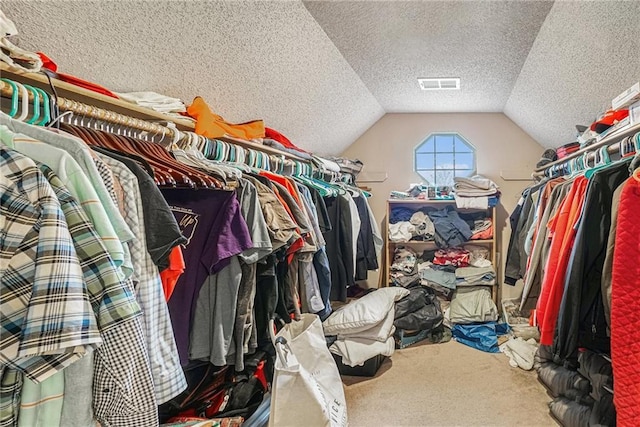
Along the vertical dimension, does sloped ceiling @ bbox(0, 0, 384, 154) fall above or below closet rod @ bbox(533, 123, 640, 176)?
above

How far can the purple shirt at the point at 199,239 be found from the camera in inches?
44.0

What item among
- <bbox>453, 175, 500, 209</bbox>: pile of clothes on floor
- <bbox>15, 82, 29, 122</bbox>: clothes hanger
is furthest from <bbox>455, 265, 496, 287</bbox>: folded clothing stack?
<bbox>15, 82, 29, 122</bbox>: clothes hanger

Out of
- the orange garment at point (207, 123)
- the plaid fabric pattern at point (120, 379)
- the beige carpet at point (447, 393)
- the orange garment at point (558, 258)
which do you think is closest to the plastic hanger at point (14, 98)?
the plaid fabric pattern at point (120, 379)

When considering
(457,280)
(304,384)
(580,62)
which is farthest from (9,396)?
(457,280)

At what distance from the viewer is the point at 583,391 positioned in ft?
6.10

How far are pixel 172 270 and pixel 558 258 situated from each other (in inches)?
60.3

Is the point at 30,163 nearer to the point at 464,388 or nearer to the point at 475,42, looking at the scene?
the point at 475,42

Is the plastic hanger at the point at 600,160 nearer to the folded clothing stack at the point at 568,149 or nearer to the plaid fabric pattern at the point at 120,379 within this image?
the folded clothing stack at the point at 568,149

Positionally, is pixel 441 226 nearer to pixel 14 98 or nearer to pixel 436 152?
pixel 436 152

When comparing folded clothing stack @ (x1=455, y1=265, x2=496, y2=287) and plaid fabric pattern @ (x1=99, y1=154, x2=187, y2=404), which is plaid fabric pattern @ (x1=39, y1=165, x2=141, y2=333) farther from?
folded clothing stack @ (x1=455, y1=265, x2=496, y2=287)

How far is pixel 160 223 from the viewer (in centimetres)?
86

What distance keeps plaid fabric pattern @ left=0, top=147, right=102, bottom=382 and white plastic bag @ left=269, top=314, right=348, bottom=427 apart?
40.0 inches

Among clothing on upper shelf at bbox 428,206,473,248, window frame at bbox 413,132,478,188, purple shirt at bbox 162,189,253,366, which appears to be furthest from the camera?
window frame at bbox 413,132,478,188

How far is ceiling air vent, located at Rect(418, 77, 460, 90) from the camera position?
2.70m
